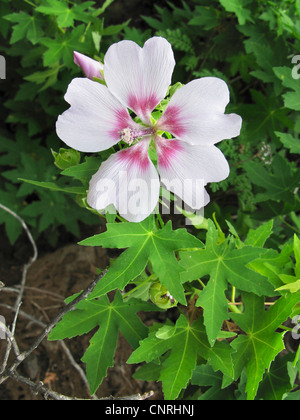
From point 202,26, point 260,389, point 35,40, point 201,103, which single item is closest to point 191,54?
point 202,26

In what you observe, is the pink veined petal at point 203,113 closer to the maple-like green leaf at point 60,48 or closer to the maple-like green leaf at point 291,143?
the maple-like green leaf at point 291,143

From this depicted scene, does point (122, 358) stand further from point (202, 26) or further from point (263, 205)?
point (202, 26)

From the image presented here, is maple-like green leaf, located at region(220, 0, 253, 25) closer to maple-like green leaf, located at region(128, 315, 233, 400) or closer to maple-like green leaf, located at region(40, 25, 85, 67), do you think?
maple-like green leaf, located at region(40, 25, 85, 67)

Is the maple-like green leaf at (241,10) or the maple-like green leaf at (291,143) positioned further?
the maple-like green leaf at (241,10)

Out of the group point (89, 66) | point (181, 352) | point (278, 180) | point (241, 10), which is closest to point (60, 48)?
point (241, 10)

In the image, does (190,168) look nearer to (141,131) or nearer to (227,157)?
(141,131)

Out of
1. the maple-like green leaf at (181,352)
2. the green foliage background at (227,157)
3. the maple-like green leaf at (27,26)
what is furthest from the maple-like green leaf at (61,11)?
the maple-like green leaf at (181,352)

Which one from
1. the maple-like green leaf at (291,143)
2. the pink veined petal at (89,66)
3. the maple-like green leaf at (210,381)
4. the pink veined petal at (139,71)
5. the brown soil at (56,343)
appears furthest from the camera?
the brown soil at (56,343)

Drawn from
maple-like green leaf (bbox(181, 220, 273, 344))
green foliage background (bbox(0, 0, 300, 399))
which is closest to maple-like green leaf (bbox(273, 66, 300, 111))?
green foliage background (bbox(0, 0, 300, 399))
